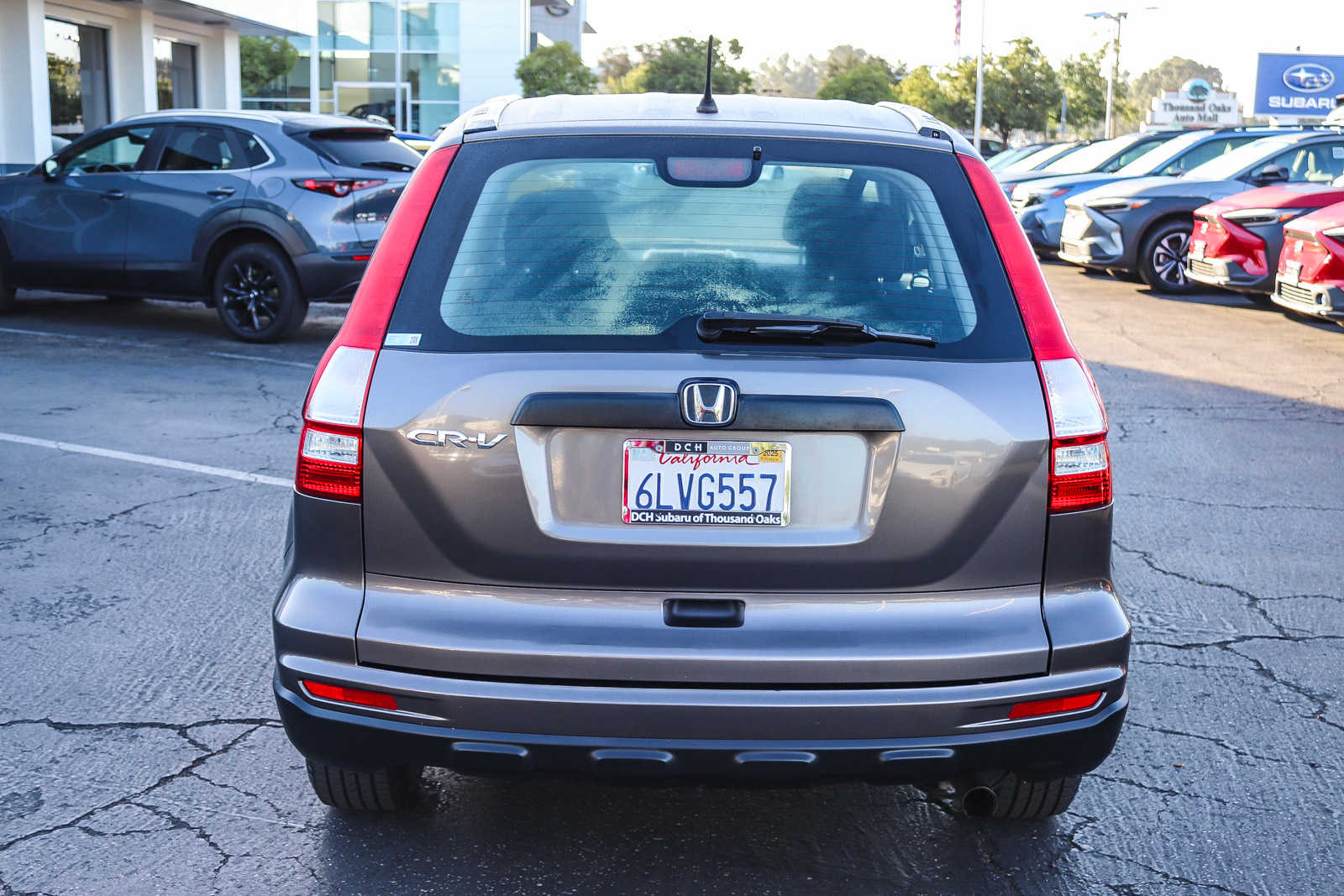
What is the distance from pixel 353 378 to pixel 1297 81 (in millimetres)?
79677

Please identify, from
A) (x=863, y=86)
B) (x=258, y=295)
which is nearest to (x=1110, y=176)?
(x=258, y=295)

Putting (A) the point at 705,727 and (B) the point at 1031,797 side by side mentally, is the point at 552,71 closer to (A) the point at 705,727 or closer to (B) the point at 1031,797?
(B) the point at 1031,797

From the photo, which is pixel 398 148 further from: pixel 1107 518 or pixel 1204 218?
pixel 1107 518

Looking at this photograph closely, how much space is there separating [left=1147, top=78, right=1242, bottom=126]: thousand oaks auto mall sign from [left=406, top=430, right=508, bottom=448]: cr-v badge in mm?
90228

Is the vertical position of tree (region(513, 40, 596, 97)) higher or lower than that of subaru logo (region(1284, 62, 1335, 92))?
lower

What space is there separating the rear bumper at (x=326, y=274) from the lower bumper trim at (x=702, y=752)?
8201 mm

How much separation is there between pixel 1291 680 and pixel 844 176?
2505 mm

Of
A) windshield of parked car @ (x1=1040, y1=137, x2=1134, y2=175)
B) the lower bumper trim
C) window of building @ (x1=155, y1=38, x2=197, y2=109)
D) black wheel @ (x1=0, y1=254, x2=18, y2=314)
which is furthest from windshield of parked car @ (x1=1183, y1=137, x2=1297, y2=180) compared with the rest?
window of building @ (x1=155, y1=38, x2=197, y2=109)

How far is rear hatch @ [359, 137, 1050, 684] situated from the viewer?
2732 mm

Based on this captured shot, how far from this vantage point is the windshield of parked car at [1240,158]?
15.6 metres

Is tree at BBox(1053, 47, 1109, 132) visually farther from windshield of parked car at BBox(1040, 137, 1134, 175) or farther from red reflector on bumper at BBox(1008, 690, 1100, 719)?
red reflector on bumper at BBox(1008, 690, 1100, 719)

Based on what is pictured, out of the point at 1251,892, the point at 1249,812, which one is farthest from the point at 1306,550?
the point at 1251,892

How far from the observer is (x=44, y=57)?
66.2 ft

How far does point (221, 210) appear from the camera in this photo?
10.9 m
